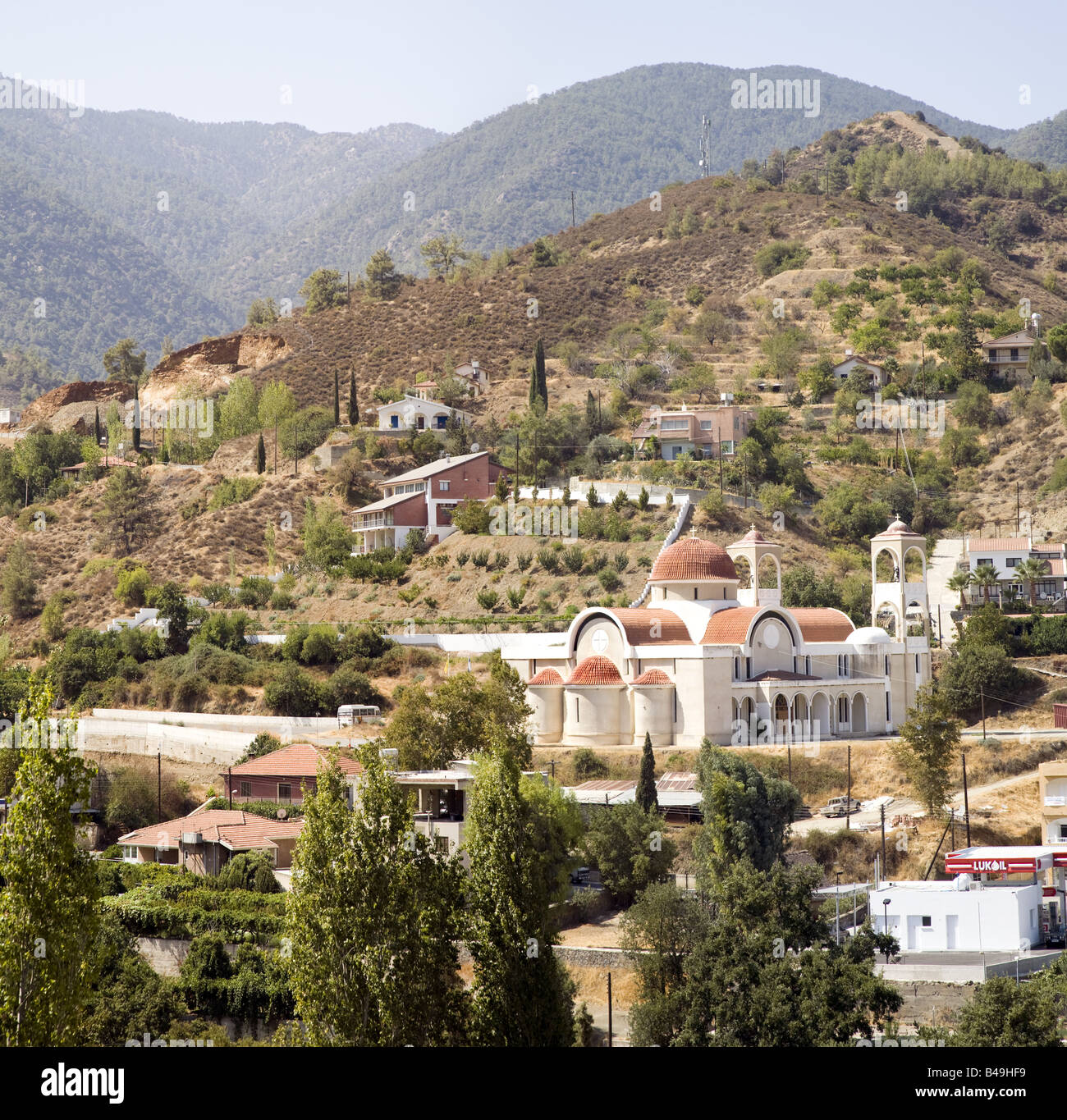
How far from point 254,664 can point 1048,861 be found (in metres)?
36.2

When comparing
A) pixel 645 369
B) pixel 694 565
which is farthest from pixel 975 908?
pixel 645 369

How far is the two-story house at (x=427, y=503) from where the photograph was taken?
81.0 m

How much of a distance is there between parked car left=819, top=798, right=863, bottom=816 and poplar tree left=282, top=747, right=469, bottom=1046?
1041 inches

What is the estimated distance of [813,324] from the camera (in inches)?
4277

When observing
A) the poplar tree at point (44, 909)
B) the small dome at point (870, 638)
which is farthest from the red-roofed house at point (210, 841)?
the poplar tree at point (44, 909)

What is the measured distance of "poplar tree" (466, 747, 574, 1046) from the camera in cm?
2459

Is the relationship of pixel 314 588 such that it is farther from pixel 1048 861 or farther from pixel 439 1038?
pixel 439 1038

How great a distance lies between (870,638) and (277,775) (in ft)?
75.6

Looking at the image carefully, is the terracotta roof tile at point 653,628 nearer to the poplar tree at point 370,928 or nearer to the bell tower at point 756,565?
the bell tower at point 756,565

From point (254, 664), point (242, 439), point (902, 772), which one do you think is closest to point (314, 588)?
point (254, 664)

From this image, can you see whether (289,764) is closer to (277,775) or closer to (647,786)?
(277,775)

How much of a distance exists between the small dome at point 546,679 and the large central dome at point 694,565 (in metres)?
5.68
